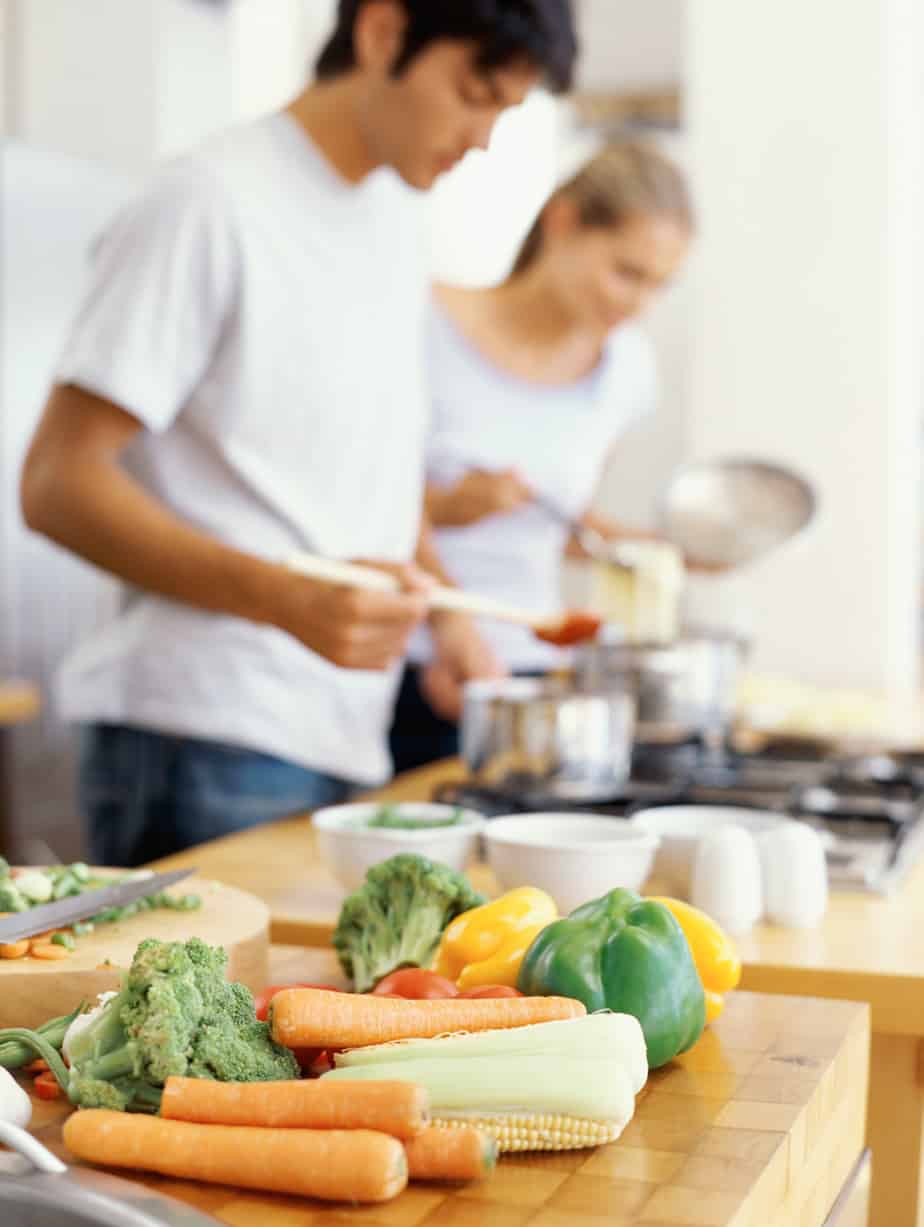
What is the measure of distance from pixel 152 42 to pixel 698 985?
12.2 ft

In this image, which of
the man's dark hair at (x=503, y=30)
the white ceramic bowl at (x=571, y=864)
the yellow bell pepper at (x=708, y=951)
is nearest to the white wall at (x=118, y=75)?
the man's dark hair at (x=503, y=30)

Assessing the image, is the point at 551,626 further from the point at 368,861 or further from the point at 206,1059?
the point at 206,1059

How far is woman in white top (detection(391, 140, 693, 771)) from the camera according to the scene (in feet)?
8.22

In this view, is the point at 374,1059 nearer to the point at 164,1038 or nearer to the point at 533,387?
the point at 164,1038

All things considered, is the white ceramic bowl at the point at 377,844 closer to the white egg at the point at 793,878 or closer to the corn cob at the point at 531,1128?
the white egg at the point at 793,878

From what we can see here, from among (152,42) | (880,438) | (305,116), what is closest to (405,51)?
(305,116)

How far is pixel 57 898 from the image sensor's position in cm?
114

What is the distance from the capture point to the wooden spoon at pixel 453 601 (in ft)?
5.28

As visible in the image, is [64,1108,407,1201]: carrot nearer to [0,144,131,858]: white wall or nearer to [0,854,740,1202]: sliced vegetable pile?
[0,854,740,1202]: sliced vegetable pile

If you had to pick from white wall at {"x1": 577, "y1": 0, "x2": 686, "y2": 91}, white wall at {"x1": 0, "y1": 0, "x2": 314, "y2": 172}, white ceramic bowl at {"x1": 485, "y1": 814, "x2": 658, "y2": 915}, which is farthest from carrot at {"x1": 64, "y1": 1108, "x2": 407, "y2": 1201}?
white wall at {"x1": 577, "y1": 0, "x2": 686, "y2": 91}

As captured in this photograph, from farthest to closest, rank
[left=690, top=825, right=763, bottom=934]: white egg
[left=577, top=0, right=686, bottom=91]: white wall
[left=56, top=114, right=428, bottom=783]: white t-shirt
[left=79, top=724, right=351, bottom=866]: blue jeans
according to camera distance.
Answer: [left=577, top=0, right=686, bottom=91]: white wall < [left=79, top=724, right=351, bottom=866]: blue jeans < [left=56, top=114, right=428, bottom=783]: white t-shirt < [left=690, top=825, right=763, bottom=934]: white egg

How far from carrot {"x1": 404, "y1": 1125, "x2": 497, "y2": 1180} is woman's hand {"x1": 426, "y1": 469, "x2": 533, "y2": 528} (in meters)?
1.64

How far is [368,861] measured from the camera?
55.1 inches

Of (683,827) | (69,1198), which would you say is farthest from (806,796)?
(69,1198)
